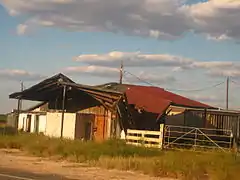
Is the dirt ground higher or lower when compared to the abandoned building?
lower

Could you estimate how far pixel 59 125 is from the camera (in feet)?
137

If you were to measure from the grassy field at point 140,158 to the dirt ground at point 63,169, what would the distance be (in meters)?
0.88

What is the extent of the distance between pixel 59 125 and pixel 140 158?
17.7m

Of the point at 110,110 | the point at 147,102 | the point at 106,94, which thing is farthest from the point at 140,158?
the point at 110,110

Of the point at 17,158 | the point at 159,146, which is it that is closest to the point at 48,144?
the point at 17,158

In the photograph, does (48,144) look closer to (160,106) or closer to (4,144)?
(4,144)

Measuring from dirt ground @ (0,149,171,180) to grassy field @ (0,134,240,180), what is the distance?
2.88ft

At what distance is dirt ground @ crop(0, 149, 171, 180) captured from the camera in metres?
19.8

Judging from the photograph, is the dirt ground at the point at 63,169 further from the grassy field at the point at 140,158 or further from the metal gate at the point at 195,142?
the metal gate at the point at 195,142

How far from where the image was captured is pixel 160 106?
1396 inches

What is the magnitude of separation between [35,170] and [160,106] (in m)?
15.5

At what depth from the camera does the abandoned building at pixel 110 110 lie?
3591cm

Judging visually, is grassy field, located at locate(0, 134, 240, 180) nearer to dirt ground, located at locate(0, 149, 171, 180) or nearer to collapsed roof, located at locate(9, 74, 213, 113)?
dirt ground, located at locate(0, 149, 171, 180)

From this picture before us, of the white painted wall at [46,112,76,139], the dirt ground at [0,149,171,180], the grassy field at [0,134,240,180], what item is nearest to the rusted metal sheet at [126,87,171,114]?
the grassy field at [0,134,240,180]
